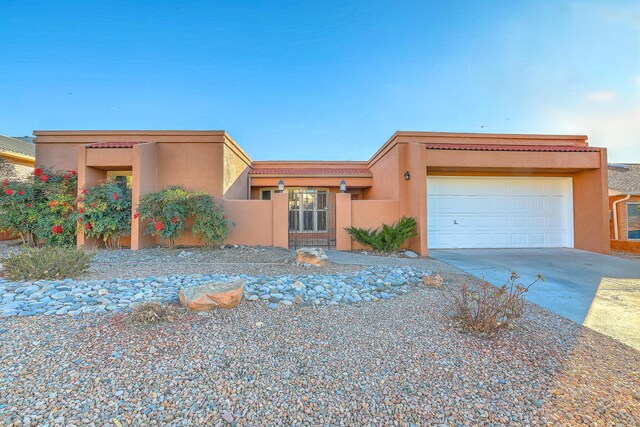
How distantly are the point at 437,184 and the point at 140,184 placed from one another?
10.1 meters

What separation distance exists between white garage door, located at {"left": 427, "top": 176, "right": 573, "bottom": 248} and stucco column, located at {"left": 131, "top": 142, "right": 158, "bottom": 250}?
9.73m

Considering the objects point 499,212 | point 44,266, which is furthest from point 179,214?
point 499,212

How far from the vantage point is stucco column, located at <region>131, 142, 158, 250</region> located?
29.5 feet

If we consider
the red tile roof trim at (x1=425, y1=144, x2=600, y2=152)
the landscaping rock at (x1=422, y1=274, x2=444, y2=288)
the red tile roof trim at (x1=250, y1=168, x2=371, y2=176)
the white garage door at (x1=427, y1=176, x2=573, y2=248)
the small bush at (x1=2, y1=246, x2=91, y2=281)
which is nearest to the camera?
the small bush at (x1=2, y1=246, x2=91, y2=281)

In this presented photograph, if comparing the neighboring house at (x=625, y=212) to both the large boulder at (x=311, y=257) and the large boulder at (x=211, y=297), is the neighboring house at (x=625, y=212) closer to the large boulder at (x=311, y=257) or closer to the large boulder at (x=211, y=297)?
the large boulder at (x=311, y=257)

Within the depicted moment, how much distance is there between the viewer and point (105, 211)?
8852 mm

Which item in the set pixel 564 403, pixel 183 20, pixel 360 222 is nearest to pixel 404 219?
pixel 360 222

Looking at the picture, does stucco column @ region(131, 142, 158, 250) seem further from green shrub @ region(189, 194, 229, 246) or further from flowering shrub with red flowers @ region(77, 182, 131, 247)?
green shrub @ region(189, 194, 229, 246)

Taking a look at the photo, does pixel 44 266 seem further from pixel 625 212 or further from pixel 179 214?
pixel 625 212

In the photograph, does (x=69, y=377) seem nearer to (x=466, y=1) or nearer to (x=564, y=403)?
(x=564, y=403)

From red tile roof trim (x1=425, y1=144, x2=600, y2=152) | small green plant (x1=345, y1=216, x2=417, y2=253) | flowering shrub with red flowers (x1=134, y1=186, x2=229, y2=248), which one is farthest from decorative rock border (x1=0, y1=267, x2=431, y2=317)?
red tile roof trim (x1=425, y1=144, x2=600, y2=152)

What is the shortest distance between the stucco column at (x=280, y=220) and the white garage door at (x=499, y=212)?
507 cm

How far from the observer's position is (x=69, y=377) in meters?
2.27

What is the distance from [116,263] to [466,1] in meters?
12.2
